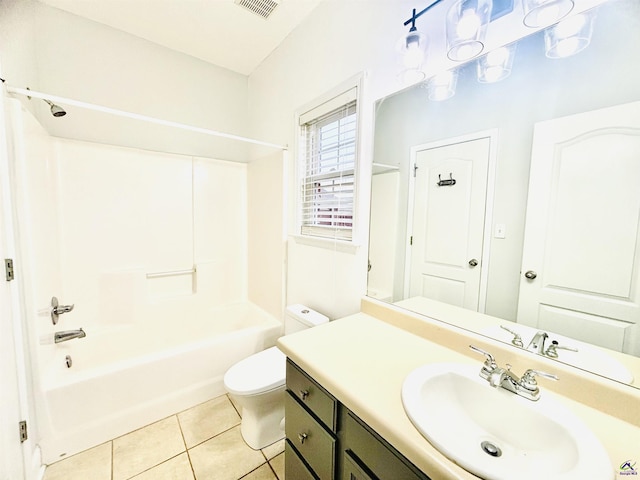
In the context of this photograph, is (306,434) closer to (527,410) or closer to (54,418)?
(527,410)

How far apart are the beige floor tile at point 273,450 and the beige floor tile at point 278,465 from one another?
24mm

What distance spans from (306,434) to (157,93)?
2.73m

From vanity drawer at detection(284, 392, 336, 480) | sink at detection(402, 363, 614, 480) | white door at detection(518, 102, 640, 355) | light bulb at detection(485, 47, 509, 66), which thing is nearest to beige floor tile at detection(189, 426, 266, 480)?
vanity drawer at detection(284, 392, 336, 480)

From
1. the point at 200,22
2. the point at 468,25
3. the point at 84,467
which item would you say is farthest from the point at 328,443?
the point at 200,22

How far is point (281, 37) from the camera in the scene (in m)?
2.00

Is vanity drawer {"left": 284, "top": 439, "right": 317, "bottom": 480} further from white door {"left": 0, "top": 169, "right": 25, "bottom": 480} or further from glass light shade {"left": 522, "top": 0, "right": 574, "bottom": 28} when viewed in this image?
glass light shade {"left": 522, "top": 0, "right": 574, "bottom": 28}

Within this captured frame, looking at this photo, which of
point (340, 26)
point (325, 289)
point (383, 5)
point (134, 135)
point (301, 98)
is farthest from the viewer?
point (134, 135)

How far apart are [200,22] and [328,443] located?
2.65m

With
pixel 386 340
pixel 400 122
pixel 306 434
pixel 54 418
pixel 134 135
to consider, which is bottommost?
pixel 54 418

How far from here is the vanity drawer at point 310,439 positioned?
2.84ft

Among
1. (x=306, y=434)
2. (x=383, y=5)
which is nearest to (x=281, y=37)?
(x=383, y=5)

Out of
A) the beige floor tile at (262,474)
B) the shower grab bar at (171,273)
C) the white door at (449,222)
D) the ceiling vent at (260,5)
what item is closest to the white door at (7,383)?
the beige floor tile at (262,474)

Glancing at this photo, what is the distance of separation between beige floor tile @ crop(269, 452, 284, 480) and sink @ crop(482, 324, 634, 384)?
134 centimetres

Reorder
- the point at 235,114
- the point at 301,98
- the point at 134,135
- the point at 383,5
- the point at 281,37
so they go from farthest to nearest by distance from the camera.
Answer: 1. the point at 235,114
2. the point at 134,135
3. the point at 281,37
4. the point at 301,98
5. the point at 383,5
